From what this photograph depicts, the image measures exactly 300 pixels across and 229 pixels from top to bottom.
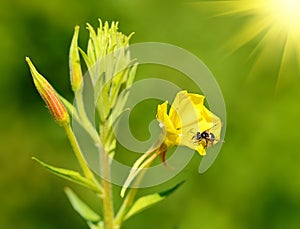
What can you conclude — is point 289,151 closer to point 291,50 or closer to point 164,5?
point 291,50

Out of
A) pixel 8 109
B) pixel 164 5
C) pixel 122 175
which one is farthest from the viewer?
pixel 164 5

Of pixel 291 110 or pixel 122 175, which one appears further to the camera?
pixel 291 110

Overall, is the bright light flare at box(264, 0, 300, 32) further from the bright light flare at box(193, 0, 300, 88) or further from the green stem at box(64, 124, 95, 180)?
the green stem at box(64, 124, 95, 180)

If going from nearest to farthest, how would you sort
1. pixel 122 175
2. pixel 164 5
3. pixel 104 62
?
pixel 104 62 < pixel 122 175 < pixel 164 5

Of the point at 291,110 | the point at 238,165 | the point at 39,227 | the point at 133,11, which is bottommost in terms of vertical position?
the point at 39,227

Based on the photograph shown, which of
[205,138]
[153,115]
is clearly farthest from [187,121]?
[153,115]

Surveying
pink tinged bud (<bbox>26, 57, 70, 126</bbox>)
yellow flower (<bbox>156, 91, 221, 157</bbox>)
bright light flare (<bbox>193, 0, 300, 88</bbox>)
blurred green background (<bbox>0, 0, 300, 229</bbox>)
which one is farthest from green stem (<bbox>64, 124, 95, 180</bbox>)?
bright light flare (<bbox>193, 0, 300, 88</bbox>)

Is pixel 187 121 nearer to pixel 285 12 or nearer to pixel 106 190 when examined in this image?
pixel 106 190

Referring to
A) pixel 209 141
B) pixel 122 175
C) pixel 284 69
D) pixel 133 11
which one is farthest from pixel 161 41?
pixel 209 141
